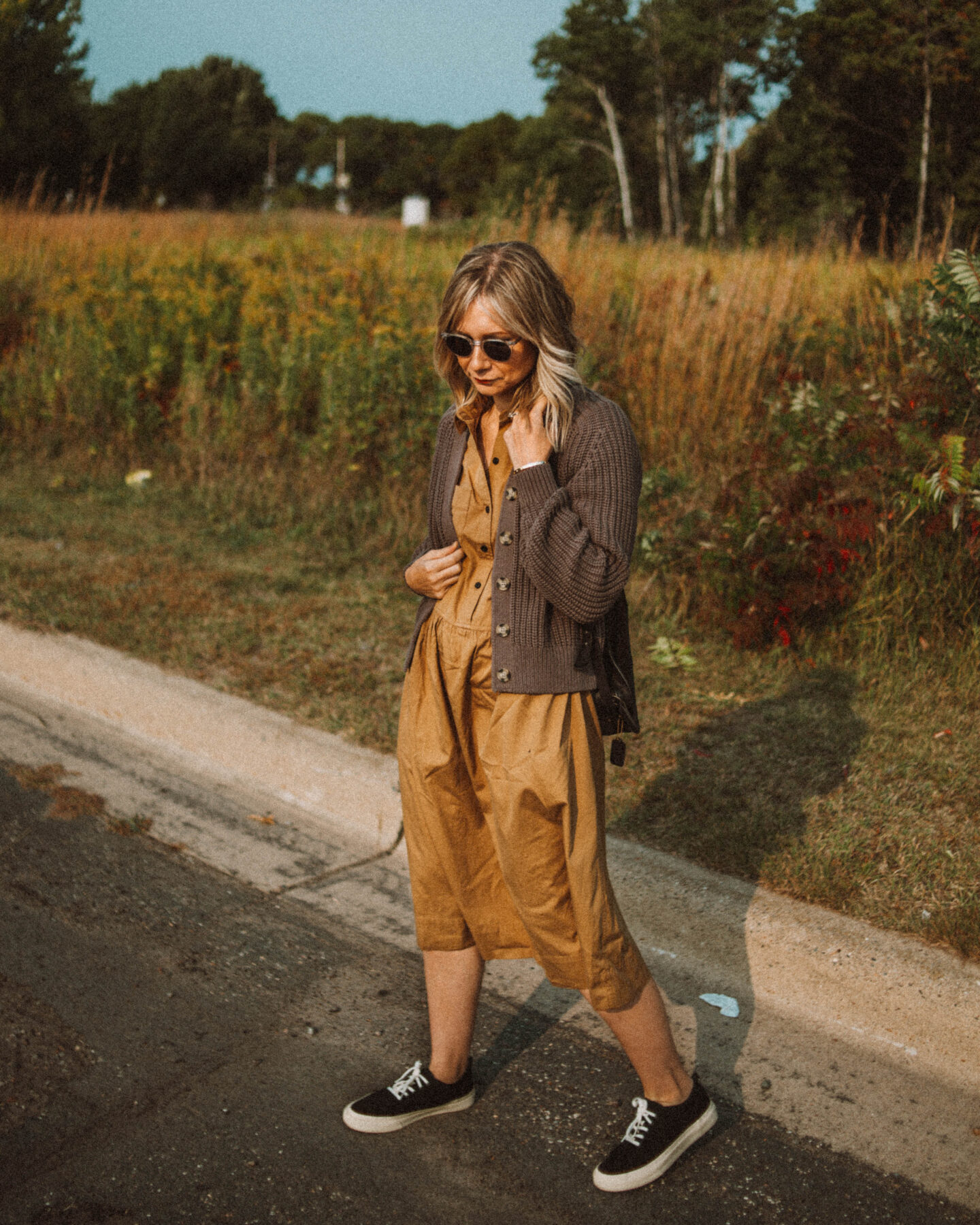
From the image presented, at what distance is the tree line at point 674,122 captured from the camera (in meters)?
22.8

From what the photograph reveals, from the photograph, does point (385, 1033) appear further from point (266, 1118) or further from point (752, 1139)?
point (752, 1139)

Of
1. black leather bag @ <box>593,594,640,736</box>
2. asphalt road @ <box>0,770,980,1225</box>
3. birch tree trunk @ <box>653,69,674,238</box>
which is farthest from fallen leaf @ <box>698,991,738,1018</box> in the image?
birch tree trunk @ <box>653,69,674,238</box>

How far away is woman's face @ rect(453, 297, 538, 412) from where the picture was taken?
202 cm

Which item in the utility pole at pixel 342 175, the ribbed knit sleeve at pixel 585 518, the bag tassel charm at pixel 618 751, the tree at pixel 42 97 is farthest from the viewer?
the utility pole at pixel 342 175

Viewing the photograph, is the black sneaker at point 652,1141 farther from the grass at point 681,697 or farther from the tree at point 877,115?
the tree at point 877,115

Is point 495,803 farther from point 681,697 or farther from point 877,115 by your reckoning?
point 877,115

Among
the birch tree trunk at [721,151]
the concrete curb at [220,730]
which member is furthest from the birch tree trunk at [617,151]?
the concrete curb at [220,730]

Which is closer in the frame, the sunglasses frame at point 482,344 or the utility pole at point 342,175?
the sunglasses frame at point 482,344

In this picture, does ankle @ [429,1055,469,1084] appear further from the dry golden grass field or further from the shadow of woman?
the dry golden grass field

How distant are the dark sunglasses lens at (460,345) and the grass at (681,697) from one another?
6.29 ft

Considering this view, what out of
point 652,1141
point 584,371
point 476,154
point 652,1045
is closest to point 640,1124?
point 652,1141

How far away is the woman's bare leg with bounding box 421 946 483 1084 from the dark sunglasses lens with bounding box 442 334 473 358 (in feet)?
4.11

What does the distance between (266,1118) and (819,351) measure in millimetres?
5340

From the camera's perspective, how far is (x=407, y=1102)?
7.78ft
